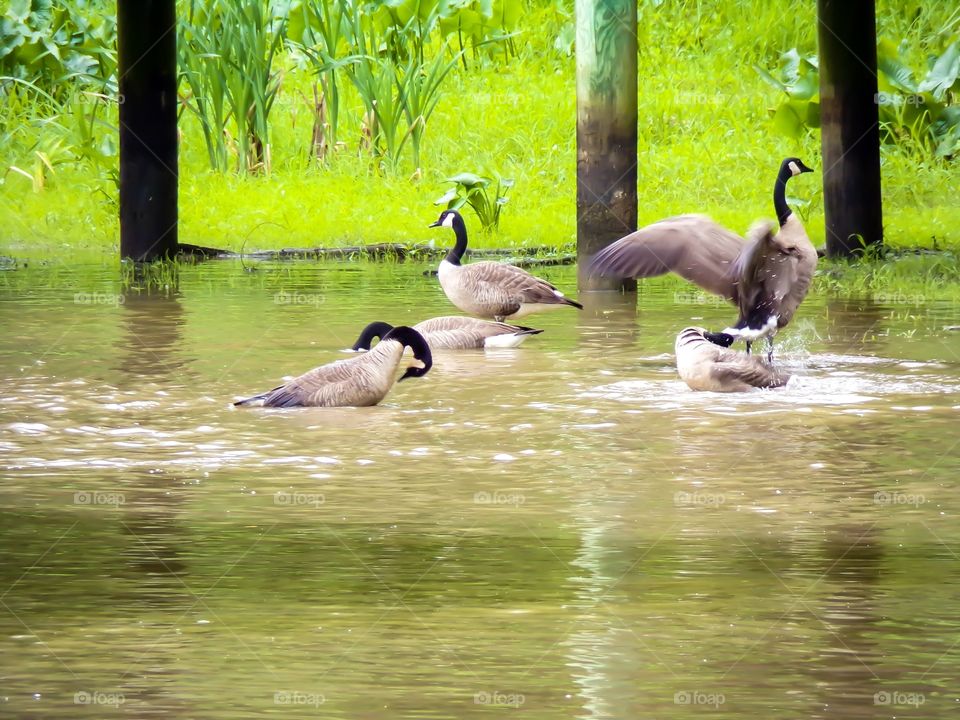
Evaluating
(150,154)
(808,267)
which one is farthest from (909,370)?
(150,154)

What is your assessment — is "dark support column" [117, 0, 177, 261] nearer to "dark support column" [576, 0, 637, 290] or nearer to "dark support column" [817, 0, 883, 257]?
"dark support column" [576, 0, 637, 290]

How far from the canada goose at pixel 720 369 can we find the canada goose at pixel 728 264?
0.86 m

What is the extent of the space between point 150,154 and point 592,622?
10.9m

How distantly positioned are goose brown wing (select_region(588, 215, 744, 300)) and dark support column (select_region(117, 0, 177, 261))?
19.4 feet

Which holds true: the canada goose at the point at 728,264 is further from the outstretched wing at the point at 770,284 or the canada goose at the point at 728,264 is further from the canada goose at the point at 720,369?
the canada goose at the point at 720,369

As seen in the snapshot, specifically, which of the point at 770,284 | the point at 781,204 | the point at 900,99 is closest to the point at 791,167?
the point at 781,204

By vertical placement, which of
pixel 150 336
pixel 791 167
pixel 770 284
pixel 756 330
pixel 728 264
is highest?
pixel 791 167

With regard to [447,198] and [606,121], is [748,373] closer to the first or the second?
[606,121]

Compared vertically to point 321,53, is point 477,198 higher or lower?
lower

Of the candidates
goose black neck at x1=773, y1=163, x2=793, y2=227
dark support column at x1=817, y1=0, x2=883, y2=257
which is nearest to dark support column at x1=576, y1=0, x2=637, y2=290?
dark support column at x1=817, y1=0, x2=883, y2=257

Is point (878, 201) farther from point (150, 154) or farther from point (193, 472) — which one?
point (193, 472)

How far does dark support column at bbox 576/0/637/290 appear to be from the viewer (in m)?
14.3

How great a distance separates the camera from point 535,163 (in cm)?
1988

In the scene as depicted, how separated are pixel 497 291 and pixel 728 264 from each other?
2068 mm
